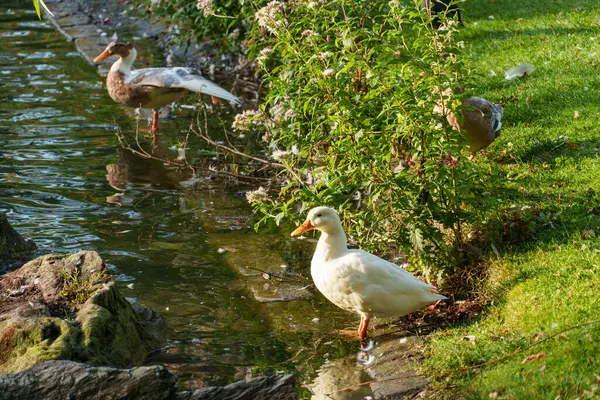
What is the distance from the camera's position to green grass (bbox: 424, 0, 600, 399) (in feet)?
15.2

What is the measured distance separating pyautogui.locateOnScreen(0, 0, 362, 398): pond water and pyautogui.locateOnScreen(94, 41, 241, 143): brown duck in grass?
46 centimetres

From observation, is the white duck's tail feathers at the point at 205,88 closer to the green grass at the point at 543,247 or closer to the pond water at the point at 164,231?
the pond water at the point at 164,231

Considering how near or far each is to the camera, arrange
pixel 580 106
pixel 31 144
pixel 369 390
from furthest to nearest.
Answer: pixel 31 144 < pixel 580 106 < pixel 369 390

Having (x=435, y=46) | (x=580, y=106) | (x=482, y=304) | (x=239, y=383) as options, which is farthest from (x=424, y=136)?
(x=580, y=106)

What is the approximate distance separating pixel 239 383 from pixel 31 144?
22.3 ft

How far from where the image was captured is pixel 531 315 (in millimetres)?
5180

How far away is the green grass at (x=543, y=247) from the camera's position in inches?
183

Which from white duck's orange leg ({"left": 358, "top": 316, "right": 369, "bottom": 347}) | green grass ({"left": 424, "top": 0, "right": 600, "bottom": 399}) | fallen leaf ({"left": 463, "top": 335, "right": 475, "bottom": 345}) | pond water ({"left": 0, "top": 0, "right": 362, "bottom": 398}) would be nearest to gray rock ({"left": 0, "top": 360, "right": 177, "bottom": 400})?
pond water ({"left": 0, "top": 0, "right": 362, "bottom": 398})

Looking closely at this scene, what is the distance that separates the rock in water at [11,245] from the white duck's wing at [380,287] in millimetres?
2993

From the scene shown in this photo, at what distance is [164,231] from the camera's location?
26.3 ft

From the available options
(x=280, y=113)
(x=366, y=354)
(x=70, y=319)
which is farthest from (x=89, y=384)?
(x=280, y=113)

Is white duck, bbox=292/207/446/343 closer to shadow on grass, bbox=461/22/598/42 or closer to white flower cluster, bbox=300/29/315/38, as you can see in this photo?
white flower cluster, bbox=300/29/315/38

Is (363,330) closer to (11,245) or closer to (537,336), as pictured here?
(537,336)

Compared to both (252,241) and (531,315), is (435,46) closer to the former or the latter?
(531,315)
